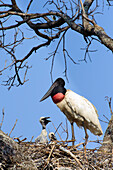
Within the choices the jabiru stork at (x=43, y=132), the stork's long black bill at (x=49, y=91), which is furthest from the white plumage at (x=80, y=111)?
the stork's long black bill at (x=49, y=91)

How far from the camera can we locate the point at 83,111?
8.72 m

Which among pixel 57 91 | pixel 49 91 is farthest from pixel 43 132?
pixel 49 91

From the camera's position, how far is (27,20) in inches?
295

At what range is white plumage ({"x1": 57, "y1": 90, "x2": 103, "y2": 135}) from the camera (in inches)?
344

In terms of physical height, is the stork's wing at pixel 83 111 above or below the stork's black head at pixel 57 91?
below

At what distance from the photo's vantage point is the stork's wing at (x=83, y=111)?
28.6 ft

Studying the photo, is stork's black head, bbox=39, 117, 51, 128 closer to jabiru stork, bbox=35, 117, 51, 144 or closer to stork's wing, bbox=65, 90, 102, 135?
→ jabiru stork, bbox=35, 117, 51, 144

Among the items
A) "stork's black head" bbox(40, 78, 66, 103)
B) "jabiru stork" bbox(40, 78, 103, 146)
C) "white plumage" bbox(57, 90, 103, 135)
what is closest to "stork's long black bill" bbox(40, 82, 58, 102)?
"stork's black head" bbox(40, 78, 66, 103)

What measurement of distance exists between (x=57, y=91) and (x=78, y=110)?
0.80 meters

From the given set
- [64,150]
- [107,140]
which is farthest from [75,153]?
[107,140]

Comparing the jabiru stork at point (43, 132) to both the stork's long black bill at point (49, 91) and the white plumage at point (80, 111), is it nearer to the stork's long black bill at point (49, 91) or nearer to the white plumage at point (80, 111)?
the white plumage at point (80, 111)

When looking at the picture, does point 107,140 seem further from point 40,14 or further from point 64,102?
point 40,14

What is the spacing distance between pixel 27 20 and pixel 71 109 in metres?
2.37

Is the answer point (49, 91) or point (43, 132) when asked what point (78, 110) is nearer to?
point (43, 132)
